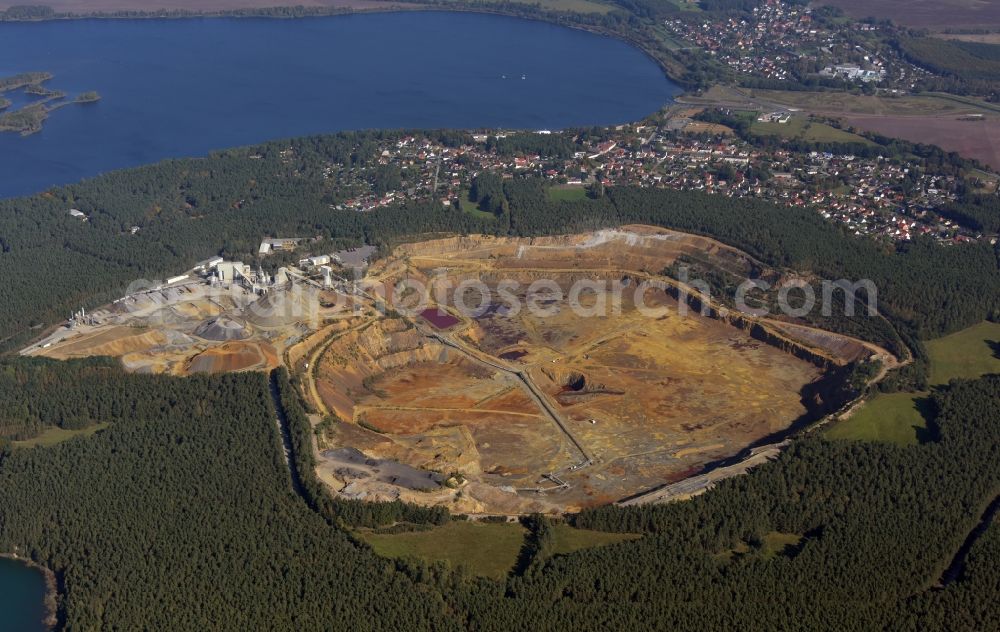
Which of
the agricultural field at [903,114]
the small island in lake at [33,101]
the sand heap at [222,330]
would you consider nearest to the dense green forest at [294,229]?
the sand heap at [222,330]

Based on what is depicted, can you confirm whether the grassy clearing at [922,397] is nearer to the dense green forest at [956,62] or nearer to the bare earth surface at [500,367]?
the bare earth surface at [500,367]

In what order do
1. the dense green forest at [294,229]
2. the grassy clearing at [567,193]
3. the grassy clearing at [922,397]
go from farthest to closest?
the grassy clearing at [567,193], the dense green forest at [294,229], the grassy clearing at [922,397]

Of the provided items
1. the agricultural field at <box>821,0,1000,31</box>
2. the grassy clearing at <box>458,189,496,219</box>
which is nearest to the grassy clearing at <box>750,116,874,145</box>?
the grassy clearing at <box>458,189,496,219</box>

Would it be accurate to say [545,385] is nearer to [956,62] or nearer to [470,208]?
[470,208]

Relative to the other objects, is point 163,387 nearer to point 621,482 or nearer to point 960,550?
point 621,482

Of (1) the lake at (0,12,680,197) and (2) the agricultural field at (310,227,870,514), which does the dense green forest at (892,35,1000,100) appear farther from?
(2) the agricultural field at (310,227,870,514)
